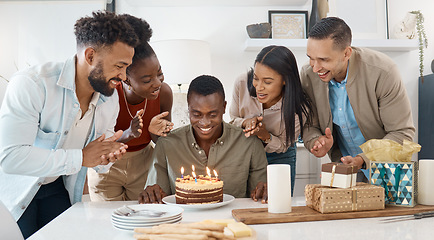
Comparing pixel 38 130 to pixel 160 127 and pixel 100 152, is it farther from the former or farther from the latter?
pixel 160 127

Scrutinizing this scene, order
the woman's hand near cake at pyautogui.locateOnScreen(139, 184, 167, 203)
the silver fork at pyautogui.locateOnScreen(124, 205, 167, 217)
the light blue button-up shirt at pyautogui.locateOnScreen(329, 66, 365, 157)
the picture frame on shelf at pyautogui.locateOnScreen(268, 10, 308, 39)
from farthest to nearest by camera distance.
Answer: the picture frame on shelf at pyautogui.locateOnScreen(268, 10, 308, 39), the light blue button-up shirt at pyautogui.locateOnScreen(329, 66, 365, 157), the woman's hand near cake at pyautogui.locateOnScreen(139, 184, 167, 203), the silver fork at pyautogui.locateOnScreen(124, 205, 167, 217)

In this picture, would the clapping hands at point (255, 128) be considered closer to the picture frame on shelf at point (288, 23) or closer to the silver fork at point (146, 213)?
the silver fork at point (146, 213)

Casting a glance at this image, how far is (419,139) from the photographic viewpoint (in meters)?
4.12

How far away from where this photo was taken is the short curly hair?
69.8 inches

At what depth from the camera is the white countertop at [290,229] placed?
1.23m

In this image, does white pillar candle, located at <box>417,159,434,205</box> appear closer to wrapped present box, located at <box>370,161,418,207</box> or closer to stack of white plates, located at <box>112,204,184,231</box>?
wrapped present box, located at <box>370,161,418,207</box>

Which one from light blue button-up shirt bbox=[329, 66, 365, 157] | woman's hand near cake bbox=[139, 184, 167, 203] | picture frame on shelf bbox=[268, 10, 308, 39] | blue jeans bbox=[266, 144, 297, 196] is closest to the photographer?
woman's hand near cake bbox=[139, 184, 167, 203]

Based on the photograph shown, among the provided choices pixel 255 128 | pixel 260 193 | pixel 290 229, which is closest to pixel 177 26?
pixel 255 128

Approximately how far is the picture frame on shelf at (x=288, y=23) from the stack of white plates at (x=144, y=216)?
2.91m

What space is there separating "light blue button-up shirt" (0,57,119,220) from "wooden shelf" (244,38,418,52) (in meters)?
2.15

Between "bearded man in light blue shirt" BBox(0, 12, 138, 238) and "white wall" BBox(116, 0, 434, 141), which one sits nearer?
"bearded man in light blue shirt" BBox(0, 12, 138, 238)

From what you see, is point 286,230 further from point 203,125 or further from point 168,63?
point 168,63

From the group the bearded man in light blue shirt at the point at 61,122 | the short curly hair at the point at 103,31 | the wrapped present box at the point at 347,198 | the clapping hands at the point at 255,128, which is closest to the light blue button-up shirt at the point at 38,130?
the bearded man in light blue shirt at the point at 61,122

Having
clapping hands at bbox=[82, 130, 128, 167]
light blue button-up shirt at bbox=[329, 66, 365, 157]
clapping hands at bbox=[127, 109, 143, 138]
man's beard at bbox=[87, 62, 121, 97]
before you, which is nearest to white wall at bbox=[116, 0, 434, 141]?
light blue button-up shirt at bbox=[329, 66, 365, 157]
